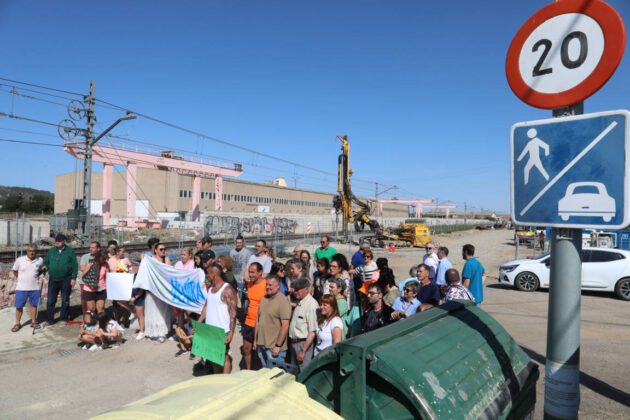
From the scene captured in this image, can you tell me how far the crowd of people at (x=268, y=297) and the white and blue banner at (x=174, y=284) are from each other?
0.21 m

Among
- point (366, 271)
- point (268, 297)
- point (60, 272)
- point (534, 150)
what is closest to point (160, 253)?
point (60, 272)

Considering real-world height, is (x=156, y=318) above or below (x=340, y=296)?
below

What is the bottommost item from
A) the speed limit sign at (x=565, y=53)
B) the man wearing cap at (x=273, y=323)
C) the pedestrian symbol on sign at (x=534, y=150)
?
the man wearing cap at (x=273, y=323)

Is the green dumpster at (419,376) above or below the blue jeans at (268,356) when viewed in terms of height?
above

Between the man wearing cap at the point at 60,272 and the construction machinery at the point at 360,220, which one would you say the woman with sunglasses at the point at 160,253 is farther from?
the construction machinery at the point at 360,220

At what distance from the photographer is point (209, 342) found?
538 cm

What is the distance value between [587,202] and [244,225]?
39.6m

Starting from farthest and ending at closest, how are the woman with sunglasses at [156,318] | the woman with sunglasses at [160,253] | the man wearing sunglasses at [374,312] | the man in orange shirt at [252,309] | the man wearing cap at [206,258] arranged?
the woman with sunglasses at [160,253]
the man wearing cap at [206,258]
the woman with sunglasses at [156,318]
the man in orange shirt at [252,309]
the man wearing sunglasses at [374,312]

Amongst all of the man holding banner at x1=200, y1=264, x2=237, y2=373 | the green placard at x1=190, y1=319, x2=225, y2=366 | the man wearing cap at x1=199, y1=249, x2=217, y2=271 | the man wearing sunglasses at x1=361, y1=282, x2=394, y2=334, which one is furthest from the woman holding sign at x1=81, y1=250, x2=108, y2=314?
the man wearing sunglasses at x1=361, y1=282, x2=394, y2=334

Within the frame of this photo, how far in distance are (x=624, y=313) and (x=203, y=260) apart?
1052 cm

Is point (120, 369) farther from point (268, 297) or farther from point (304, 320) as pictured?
point (304, 320)

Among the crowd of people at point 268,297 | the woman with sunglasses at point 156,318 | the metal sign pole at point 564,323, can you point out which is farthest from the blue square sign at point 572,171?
the woman with sunglasses at point 156,318

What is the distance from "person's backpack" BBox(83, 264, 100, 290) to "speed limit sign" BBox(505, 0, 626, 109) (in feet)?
27.0

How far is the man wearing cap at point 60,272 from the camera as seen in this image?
827 cm
